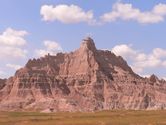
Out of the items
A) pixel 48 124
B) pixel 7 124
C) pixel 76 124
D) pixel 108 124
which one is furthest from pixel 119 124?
pixel 7 124

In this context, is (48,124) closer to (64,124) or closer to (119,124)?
(64,124)

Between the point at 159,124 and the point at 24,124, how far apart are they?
3785 cm

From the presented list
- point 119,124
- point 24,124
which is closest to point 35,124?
point 24,124

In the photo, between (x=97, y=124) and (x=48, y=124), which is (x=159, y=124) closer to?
(x=97, y=124)

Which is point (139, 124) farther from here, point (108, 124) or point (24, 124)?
point (24, 124)

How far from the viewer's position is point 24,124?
138 m

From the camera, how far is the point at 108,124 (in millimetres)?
128250

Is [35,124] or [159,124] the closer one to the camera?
[159,124]

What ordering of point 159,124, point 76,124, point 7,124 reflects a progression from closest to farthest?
1. point 159,124
2. point 76,124
3. point 7,124

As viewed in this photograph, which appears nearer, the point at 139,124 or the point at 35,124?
the point at 139,124

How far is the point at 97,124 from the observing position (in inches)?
5089

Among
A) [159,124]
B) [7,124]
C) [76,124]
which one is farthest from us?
[7,124]

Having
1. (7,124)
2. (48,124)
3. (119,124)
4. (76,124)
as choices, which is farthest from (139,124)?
(7,124)

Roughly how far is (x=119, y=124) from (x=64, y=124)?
14.8m
